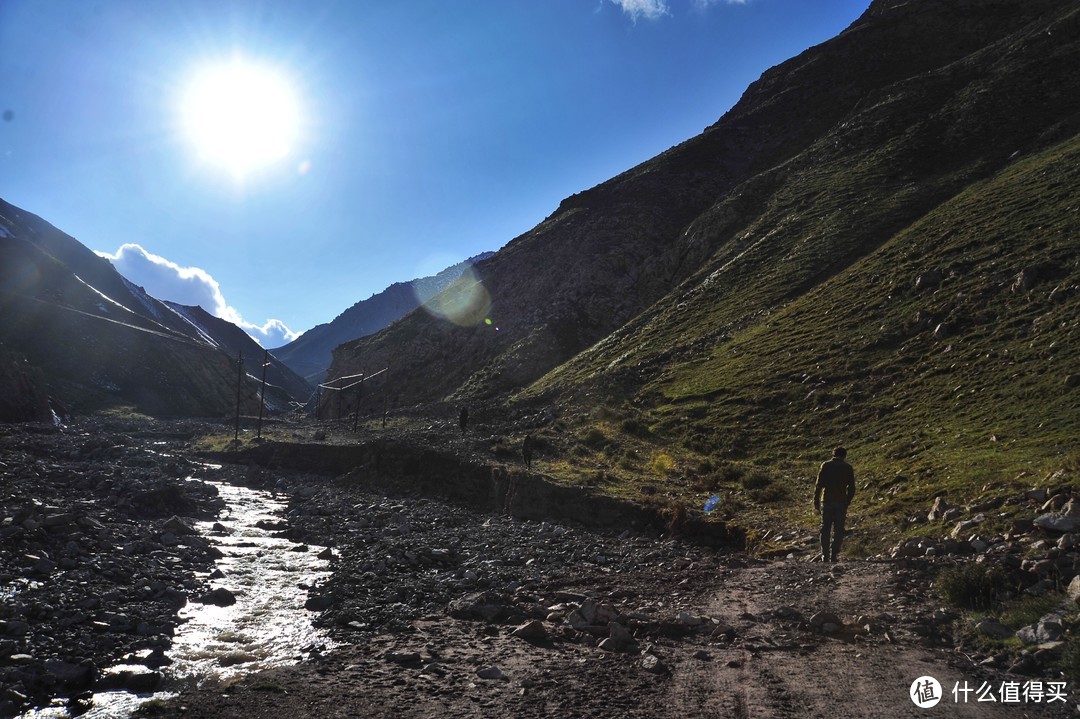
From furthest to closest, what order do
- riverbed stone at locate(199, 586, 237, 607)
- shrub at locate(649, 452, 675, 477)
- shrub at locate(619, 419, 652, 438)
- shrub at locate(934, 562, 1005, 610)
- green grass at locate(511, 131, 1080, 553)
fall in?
shrub at locate(619, 419, 652, 438) → shrub at locate(649, 452, 675, 477) → green grass at locate(511, 131, 1080, 553) → riverbed stone at locate(199, 586, 237, 607) → shrub at locate(934, 562, 1005, 610)

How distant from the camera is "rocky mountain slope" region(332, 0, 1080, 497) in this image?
22.2 meters

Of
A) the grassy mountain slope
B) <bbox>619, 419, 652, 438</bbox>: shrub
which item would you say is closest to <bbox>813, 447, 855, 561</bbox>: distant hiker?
<bbox>619, 419, 652, 438</bbox>: shrub

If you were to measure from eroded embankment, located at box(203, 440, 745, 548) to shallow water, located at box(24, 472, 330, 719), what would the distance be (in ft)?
28.5

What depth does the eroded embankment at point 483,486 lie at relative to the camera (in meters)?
19.0

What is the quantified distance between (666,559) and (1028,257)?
24038 millimetres

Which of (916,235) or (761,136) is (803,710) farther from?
(761,136)

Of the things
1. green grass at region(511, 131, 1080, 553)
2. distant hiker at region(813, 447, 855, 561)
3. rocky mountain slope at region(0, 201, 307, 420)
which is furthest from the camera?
A: rocky mountain slope at region(0, 201, 307, 420)

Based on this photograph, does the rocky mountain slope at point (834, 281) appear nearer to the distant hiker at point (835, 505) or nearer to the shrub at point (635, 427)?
the shrub at point (635, 427)

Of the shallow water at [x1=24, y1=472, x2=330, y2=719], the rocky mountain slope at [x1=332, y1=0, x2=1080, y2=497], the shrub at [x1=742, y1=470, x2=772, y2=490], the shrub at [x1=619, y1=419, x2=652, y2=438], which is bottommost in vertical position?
the shallow water at [x1=24, y1=472, x2=330, y2=719]

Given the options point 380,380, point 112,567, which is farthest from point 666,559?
point 380,380

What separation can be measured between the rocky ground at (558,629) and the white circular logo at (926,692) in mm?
106

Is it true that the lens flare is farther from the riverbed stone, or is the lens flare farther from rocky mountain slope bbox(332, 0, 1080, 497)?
the riverbed stone

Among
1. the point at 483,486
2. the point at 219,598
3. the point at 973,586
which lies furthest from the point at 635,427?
the point at 973,586

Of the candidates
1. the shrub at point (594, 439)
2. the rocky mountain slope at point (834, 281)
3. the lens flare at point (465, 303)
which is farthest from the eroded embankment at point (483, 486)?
the lens flare at point (465, 303)
